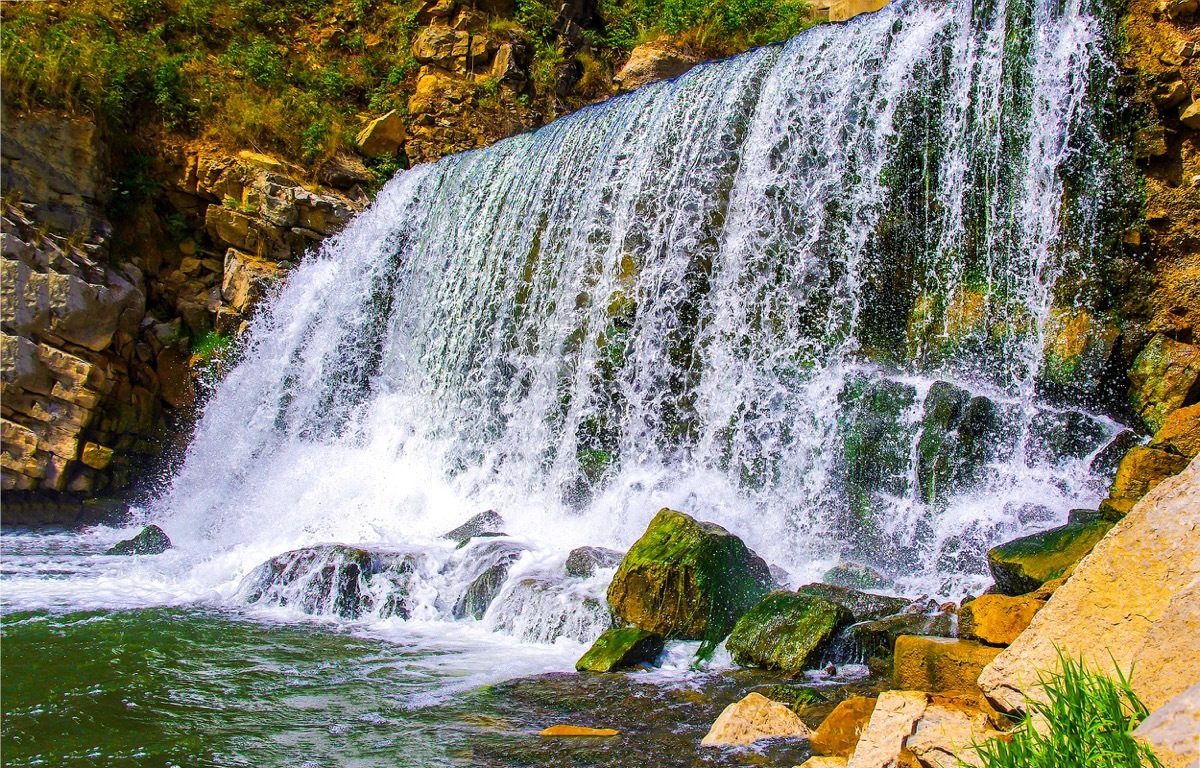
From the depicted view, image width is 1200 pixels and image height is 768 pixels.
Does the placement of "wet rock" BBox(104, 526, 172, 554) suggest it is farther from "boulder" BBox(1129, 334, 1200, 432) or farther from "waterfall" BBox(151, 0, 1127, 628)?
"boulder" BBox(1129, 334, 1200, 432)

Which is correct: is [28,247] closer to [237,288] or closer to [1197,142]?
[237,288]

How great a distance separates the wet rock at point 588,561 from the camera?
6.95 meters

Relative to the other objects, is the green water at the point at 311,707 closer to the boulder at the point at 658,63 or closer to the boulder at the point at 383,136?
the boulder at the point at 383,136

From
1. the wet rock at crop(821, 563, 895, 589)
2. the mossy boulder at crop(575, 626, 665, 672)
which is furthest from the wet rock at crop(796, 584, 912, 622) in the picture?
the mossy boulder at crop(575, 626, 665, 672)

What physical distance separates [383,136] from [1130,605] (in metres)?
15.1

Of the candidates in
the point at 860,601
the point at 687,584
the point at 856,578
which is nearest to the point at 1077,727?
the point at 860,601

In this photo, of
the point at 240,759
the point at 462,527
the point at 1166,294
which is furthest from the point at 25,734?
the point at 1166,294

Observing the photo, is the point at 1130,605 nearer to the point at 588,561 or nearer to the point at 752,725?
the point at 752,725

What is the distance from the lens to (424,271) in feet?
42.2


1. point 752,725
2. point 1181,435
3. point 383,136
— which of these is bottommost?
point 752,725

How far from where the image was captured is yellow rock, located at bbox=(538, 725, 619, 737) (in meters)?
4.16

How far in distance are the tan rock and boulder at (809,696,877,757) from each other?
2.17ft

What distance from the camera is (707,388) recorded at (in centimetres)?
894

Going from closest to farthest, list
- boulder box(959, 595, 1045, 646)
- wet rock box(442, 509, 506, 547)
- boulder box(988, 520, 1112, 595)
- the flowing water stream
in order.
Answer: boulder box(959, 595, 1045, 646)
boulder box(988, 520, 1112, 595)
the flowing water stream
wet rock box(442, 509, 506, 547)
